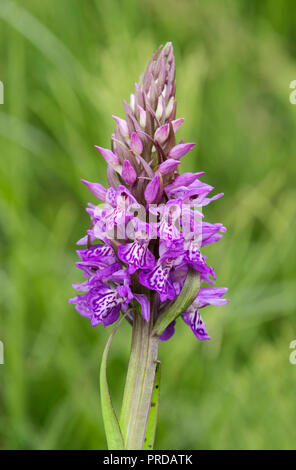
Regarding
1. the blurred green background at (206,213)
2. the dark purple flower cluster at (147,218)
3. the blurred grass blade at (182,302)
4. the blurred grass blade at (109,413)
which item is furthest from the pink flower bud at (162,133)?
the blurred green background at (206,213)

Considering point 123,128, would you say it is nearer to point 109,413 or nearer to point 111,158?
point 111,158

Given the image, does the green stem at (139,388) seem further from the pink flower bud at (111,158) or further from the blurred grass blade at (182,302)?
the pink flower bud at (111,158)

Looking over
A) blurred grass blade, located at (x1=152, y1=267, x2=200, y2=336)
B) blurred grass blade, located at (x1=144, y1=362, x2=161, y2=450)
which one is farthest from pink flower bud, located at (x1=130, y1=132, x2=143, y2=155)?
blurred grass blade, located at (x1=144, y1=362, x2=161, y2=450)

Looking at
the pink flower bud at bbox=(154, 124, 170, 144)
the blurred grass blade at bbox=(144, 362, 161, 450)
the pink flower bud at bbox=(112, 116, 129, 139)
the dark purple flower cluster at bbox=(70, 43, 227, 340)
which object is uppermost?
the pink flower bud at bbox=(112, 116, 129, 139)

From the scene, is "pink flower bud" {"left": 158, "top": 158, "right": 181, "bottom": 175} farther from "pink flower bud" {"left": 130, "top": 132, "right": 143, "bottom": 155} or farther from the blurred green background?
the blurred green background

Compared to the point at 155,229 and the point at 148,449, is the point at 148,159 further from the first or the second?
the point at 148,449

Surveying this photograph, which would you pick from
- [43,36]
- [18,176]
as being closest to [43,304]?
[18,176]
